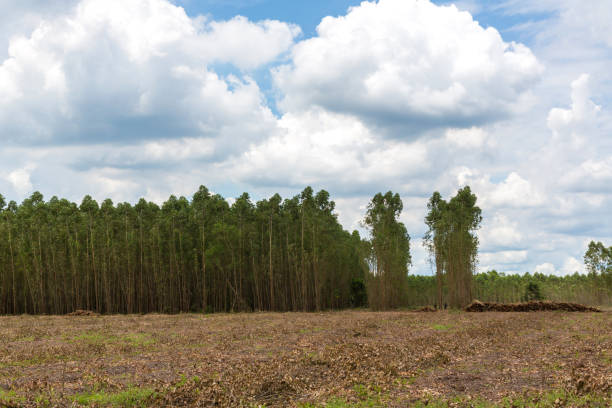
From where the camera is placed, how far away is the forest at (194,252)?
161ft

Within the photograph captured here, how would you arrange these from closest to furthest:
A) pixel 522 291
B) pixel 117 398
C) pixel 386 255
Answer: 1. pixel 117 398
2. pixel 386 255
3. pixel 522 291

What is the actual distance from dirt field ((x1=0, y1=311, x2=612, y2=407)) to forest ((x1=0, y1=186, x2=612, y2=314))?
29.1 m

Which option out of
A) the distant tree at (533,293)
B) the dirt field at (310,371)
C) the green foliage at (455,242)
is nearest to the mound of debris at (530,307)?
the green foliage at (455,242)

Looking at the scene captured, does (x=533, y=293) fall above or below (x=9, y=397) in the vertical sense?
below

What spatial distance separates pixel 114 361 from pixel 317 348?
640cm

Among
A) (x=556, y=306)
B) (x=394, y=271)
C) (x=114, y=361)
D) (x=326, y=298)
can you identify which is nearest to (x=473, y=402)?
(x=114, y=361)

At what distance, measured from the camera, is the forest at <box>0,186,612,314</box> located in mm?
49062

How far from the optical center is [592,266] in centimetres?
5988

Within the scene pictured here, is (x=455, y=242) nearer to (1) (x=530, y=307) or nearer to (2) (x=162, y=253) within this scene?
(1) (x=530, y=307)

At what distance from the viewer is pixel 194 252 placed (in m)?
50.4

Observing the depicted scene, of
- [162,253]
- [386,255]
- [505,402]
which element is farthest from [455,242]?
[505,402]

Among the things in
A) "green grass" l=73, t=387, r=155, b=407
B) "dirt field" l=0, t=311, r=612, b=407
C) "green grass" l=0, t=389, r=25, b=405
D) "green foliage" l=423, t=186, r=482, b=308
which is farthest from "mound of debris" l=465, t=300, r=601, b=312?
"green grass" l=0, t=389, r=25, b=405

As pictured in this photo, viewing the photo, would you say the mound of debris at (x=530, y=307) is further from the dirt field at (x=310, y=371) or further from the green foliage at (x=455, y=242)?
the dirt field at (x=310, y=371)

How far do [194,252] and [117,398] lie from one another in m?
41.5
